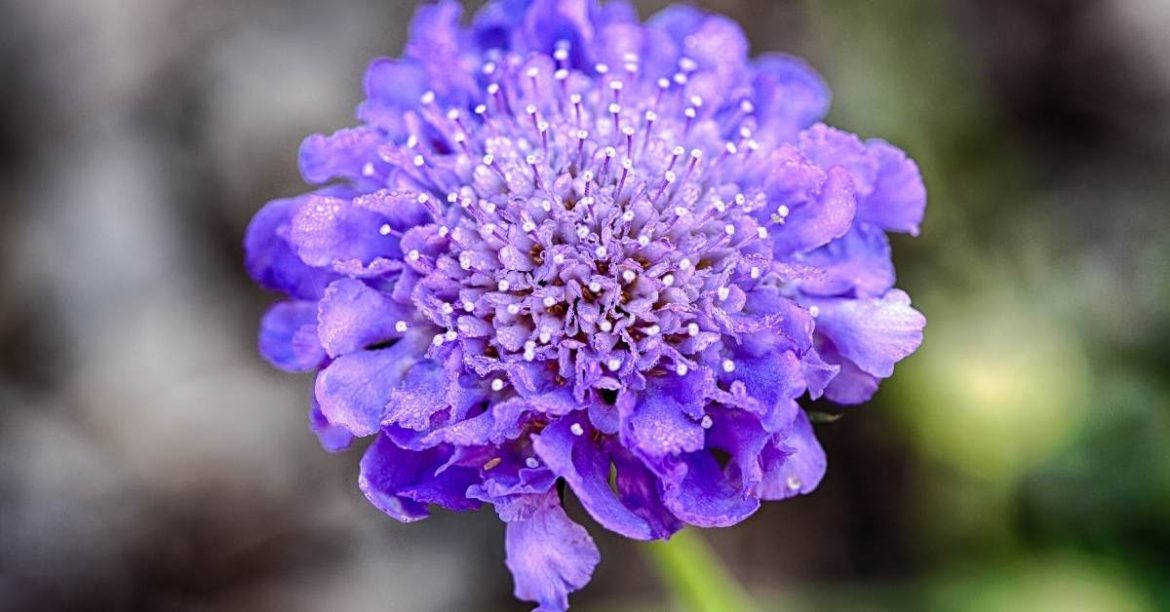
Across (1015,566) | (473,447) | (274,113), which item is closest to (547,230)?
(473,447)

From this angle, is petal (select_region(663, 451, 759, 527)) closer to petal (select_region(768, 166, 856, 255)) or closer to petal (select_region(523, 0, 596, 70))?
petal (select_region(768, 166, 856, 255))

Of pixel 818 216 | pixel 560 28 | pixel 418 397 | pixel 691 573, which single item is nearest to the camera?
pixel 418 397

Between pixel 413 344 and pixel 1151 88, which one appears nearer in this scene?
pixel 413 344

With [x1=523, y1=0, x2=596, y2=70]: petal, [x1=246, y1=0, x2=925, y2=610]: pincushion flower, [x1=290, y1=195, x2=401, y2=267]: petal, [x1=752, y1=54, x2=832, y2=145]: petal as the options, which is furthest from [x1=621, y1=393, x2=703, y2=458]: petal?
[x1=523, y1=0, x2=596, y2=70]: petal

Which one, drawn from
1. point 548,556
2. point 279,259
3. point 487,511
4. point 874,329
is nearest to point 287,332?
point 279,259

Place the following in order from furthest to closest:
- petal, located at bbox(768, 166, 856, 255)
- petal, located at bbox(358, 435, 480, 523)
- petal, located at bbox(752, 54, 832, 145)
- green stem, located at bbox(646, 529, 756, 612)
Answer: green stem, located at bbox(646, 529, 756, 612)
petal, located at bbox(752, 54, 832, 145)
petal, located at bbox(768, 166, 856, 255)
petal, located at bbox(358, 435, 480, 523)

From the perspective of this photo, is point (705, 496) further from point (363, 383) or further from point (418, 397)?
point (363, 383)

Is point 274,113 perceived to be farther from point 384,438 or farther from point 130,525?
point 384,438
